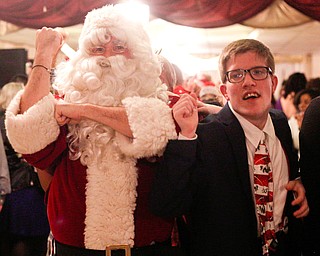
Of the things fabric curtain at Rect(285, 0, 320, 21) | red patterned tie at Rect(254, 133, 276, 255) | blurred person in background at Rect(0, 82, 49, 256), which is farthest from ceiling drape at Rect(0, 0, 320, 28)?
red patterned tie at Rect(254, 133, 276, 255)

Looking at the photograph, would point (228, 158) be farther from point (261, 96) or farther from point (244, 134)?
point (261, 96)

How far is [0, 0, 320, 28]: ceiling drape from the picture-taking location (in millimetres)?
2662

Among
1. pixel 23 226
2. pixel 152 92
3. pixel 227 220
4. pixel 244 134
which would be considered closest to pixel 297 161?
pixel 244 134

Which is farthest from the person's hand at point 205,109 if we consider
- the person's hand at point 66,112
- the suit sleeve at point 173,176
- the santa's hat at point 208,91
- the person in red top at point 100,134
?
the santa's hat at point 208,91

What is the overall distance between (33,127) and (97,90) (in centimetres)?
23

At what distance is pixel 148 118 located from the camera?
145cm

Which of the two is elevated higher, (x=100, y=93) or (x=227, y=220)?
(x=100, y=93)

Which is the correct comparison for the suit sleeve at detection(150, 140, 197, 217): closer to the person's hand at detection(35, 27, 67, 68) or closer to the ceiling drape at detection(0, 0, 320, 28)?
the person's hand at detection(35, 27, 67, 68)

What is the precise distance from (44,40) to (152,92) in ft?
A: 1.28

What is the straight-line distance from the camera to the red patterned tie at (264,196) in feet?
5.11

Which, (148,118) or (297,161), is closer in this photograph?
(148,118)

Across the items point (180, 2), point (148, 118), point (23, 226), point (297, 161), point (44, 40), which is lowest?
point (23, 226)

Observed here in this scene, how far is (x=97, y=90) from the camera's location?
1515 millimetres

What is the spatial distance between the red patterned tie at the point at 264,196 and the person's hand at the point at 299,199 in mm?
71
